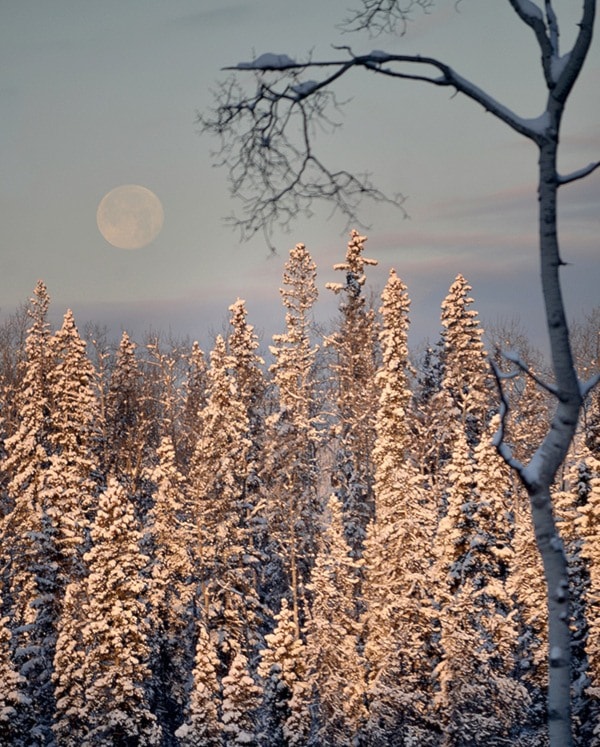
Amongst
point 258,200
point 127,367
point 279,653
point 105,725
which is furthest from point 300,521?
point 258,200

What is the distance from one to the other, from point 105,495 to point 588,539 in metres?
16.9

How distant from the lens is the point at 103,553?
30.6 m

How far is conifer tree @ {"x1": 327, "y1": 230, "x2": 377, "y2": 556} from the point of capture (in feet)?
138

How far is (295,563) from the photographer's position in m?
38.6

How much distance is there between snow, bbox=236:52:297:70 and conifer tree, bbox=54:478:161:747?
26110 mm

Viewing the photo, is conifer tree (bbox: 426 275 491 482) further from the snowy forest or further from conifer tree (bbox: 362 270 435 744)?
conifer tree (bbox: 362 270 435 744)

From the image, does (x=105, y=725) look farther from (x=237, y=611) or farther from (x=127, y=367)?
(x=127, y=367)

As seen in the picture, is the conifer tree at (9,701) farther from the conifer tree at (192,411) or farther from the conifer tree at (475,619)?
the conifer tree at (192,411)

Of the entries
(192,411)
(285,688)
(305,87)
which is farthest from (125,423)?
(305,87)

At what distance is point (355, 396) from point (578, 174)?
1538 inches

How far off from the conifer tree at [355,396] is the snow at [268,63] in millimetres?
35770

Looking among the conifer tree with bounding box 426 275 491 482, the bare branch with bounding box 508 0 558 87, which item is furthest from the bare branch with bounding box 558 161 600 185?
the conifer tree with bounding box 426 275 491 482

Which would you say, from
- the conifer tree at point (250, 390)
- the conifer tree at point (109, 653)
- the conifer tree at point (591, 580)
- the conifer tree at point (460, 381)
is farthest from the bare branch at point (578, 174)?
the conifer tree at point (460, 381)

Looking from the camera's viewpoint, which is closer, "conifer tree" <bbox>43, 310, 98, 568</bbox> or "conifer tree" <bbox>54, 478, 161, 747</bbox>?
"conifer tree" <bbox>54, 478, 161, 747</bbox>
